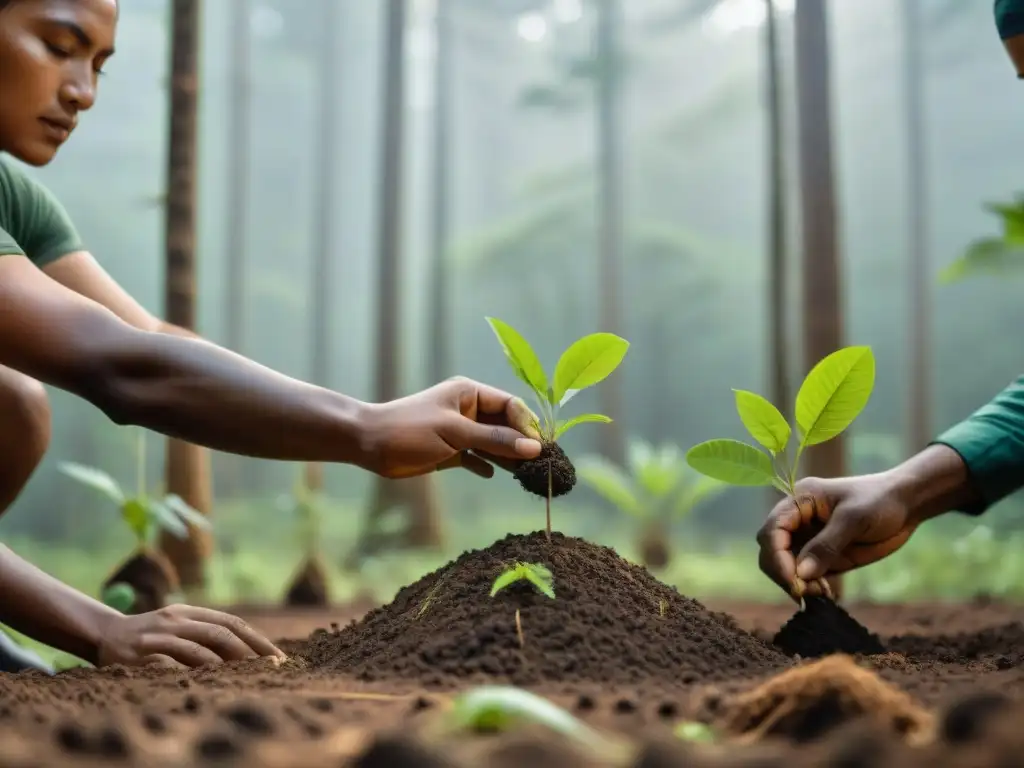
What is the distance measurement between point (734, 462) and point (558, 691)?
0.72 m

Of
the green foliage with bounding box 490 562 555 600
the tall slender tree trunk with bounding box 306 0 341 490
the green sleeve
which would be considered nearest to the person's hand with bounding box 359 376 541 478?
the green foliage with bounding box 490 562 555 600

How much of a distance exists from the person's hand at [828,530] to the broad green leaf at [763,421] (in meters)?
0.14

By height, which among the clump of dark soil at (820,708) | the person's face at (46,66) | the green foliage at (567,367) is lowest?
the clump of dark soil at (820,708)

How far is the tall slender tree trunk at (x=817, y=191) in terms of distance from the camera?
131 inches

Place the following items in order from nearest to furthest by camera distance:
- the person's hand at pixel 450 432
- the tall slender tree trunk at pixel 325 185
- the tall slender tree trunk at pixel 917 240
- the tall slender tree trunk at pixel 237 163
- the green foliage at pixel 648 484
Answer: the person's hand at pixel 450 432, the green foliage at pixel 648 484, the tall slender tree trunk at pixel 917 240, the tall slender tree trunk at pixel 237 163, the tall slender tree trunk at pixel 325 185

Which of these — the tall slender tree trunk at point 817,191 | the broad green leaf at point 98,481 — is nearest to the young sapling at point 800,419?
the tall slender tree trunk at point 817,191

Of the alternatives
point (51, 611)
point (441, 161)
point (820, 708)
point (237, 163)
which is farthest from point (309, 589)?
point (237, 163)

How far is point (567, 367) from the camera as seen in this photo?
1457 millimetres

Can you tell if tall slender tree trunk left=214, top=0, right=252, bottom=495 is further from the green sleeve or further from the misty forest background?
the green sleeve

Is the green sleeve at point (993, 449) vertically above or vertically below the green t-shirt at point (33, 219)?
below

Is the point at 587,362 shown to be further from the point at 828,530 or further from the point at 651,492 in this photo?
the point at 651,492

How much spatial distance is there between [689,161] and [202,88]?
10.1 metres

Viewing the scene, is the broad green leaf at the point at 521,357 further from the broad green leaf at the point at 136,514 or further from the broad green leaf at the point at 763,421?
the broad green leaf at the point at 136,514

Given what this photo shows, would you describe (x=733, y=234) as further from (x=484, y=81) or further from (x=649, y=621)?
(x=649, y=621)
